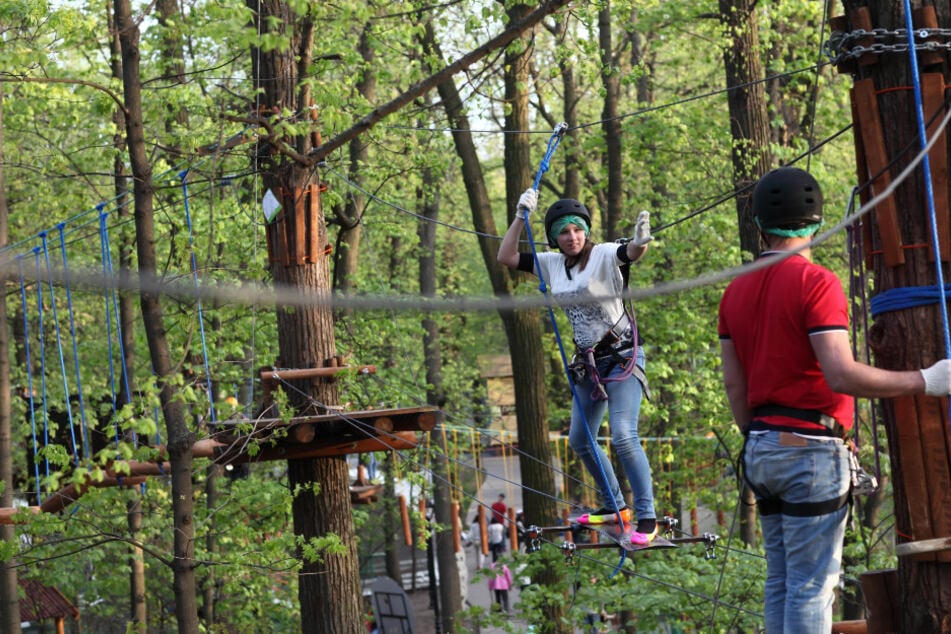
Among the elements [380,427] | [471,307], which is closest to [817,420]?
[471,307]

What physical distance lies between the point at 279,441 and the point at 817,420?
5.70 metres

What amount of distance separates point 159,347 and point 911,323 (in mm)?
4597

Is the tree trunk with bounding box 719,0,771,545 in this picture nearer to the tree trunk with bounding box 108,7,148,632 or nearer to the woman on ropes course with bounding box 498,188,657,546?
the tree trunk with bounding box 108,7,148,632

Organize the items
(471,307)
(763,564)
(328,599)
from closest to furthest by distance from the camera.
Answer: (471,307) → (328,599) → (763,564)

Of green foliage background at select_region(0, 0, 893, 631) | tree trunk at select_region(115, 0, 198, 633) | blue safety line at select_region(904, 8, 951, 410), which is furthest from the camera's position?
green foliage background at select_region(0, 0, 893, 631)

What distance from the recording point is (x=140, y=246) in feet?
23.5

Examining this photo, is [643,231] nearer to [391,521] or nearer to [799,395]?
[799,395]

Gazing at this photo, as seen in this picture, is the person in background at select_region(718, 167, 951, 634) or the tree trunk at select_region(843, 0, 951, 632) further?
the tree trunk at select_region(843, 0, 951, 632)

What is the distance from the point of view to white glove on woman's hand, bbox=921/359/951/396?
11.7 feet

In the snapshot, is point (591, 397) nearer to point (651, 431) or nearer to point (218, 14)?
point (218, 14)

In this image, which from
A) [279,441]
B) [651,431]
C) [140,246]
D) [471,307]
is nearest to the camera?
[471,307]

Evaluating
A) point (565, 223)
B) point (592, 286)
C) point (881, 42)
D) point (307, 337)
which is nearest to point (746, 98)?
point (307, 337)

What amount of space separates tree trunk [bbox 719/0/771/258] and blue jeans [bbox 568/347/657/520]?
6.85m

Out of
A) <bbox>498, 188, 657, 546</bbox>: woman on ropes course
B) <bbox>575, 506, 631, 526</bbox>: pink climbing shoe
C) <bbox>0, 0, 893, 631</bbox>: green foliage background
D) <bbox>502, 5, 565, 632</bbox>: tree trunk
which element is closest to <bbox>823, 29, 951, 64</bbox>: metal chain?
<bbox>498, 188, 657, 546</bbox>: woman on ropes course
